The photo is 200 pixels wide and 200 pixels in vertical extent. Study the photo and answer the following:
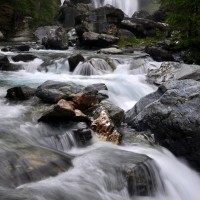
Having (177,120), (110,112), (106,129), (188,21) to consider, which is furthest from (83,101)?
(188,21)

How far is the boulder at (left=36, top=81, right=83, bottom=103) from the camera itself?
10703 mm

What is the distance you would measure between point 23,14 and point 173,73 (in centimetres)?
3148

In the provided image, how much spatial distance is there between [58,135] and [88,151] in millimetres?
873

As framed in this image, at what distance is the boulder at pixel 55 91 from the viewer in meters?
10.7

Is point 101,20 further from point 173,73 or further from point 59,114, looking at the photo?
point 59,114

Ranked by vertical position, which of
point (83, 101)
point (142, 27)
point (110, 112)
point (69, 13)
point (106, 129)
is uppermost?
point (69, 13)

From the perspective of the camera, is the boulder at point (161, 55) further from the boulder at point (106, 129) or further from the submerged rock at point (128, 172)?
the submerged rock at point (128, 172)

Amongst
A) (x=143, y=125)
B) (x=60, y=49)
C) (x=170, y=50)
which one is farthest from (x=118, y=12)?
(x=143, y=125)

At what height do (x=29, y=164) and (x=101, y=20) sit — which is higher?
(x=101, y=20)

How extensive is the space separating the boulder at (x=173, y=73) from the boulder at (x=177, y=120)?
401cm

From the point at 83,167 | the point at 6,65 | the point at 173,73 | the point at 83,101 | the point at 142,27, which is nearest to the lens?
A: the point at 83,167

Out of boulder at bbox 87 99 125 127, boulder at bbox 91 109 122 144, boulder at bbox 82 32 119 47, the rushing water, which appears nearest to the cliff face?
boulder at bbox 82 32 119 47

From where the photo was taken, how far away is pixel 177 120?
29.2ft

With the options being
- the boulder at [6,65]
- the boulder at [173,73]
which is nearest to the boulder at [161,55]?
the boulder at [173,73]
